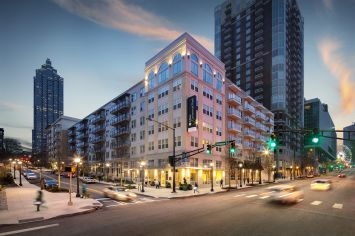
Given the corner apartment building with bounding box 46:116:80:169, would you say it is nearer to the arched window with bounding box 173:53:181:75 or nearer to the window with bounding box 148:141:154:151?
the window with bounding box 148:141:154:151

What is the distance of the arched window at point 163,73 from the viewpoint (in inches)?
2064

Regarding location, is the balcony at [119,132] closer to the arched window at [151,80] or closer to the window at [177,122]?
the arched window at [151,80]

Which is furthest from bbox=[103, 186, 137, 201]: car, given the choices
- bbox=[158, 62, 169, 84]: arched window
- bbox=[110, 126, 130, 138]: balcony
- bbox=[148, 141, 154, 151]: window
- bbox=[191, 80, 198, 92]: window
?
bbox=[110, 126, 130, 138]: balcony

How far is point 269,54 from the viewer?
10669 cm

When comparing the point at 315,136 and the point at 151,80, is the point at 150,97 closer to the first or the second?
the point at 151,80

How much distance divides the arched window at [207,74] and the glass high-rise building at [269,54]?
51440 mm

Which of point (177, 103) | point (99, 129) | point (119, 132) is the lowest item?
point (119, 132)

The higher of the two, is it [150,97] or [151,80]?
[151,80]

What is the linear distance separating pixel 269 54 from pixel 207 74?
2582 inches

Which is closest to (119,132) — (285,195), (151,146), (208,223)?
(151,146)

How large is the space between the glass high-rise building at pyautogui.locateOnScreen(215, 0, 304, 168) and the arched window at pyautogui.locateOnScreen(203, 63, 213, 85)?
2025 inches

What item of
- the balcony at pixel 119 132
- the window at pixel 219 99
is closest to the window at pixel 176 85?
the window at pixel 219 99

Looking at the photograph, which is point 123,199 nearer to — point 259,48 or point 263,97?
point 263,97

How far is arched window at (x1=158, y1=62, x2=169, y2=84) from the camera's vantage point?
52.4 meters
